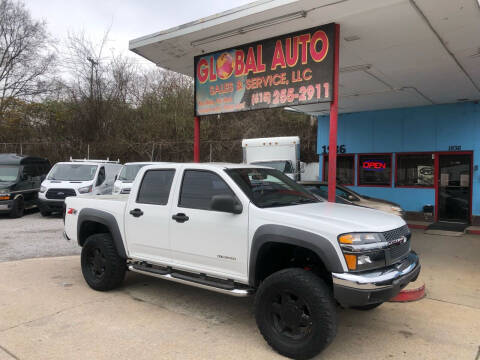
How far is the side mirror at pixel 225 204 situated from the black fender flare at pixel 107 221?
189cm

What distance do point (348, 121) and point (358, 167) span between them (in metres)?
1.71

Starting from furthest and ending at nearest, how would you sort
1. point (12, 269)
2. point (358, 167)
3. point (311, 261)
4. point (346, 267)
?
1. point (358, 167)
2. point (12, 269)
3. point (311, 261)
4. point (346, 267)

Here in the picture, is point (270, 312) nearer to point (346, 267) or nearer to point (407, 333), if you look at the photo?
point (346, 267)

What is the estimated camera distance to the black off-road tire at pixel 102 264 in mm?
5270

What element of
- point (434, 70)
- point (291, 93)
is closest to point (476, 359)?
point (291, 93)

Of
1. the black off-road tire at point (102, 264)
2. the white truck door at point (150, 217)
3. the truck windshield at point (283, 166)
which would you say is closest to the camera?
the white truck door at point (150, 217)

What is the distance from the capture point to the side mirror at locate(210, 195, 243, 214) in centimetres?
391

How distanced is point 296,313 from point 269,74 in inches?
184

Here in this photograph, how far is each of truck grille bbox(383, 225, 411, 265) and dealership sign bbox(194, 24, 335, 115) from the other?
9.67ft

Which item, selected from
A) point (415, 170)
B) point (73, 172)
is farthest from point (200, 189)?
point (73, 172)

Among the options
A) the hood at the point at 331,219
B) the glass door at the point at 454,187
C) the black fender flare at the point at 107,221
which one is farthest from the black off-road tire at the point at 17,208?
the glass door at the point at 454,187

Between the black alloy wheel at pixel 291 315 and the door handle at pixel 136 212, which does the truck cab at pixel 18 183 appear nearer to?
the door handle at pixel 136 212

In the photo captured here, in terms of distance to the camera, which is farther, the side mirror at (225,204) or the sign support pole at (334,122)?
the sign support pole at (334,122)

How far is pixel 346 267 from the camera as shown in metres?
3.37
